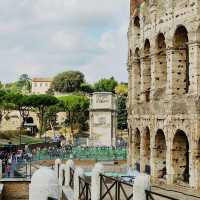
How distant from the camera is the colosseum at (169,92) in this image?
21.8 m

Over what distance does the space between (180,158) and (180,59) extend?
4.12m

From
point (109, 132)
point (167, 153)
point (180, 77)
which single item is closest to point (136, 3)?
point (180, 77)

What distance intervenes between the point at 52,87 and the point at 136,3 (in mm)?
91789

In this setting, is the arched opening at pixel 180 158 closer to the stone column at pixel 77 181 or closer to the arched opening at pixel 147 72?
the arched opening at pixel 147 72

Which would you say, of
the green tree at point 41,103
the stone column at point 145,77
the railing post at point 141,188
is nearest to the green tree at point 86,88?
the green tree at point 41,103

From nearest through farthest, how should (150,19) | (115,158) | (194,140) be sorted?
1. (194,140)
2. (150,19)
3. (115,158)

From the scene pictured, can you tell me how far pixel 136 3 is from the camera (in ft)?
94.8

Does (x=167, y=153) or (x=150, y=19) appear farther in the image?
(x=150, y=19)

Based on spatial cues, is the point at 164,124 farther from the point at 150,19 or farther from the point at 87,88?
the point at 87,88

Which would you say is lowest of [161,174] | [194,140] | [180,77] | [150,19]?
[161,174]

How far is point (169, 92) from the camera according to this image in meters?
23.5

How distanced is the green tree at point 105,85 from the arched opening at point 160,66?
89.5 meters

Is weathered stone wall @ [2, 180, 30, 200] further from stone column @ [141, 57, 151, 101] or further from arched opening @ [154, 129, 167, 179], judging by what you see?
stone column @ [141, 57, 151, 101]

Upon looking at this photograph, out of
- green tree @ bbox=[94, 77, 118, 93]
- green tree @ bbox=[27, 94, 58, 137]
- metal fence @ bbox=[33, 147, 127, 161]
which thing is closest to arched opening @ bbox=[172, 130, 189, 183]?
metal fence @ bbox=[33, 147, 127, 161]
